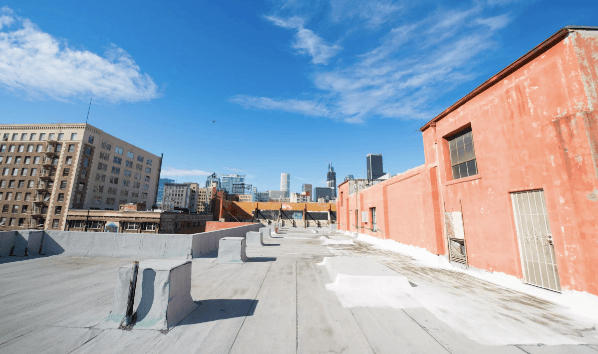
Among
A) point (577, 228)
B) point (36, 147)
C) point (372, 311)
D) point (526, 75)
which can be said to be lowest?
point (372, 311)

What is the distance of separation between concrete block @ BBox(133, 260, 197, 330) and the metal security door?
33.4 ft

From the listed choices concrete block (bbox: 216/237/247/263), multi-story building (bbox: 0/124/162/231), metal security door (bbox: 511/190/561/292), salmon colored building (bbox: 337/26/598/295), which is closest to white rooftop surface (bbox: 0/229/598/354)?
metal security door (bbox: 511/190/561/292)

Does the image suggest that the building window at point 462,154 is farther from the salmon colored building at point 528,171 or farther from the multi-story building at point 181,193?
the multi-story building at point 181,193

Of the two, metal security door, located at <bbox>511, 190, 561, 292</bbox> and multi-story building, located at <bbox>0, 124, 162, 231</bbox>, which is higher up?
multi-story building, located at <bbox>0, 124, 162, 231</bbox>

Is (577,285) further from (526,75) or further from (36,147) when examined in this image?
(36,147)

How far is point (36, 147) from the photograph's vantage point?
59094 millimetres

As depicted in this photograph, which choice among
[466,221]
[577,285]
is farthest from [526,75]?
[577,285]

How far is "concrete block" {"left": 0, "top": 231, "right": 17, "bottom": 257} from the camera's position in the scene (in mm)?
9069

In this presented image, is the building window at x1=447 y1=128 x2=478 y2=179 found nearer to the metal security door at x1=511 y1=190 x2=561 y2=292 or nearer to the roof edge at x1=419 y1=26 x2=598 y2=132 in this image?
the roof edge at x1=419 y1=26 x2=598 y2=132

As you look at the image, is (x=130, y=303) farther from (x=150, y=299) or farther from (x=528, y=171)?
(x=528, y=171)

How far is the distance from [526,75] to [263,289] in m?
11.1

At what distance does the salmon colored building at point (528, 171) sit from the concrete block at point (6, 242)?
19547mm

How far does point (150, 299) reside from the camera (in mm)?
4223

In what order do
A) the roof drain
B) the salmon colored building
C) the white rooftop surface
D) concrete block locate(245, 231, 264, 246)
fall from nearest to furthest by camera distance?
the white rooftop surface → the roof drain → the salmon colored building → concrete block locate(245, 231, 264, 246)
